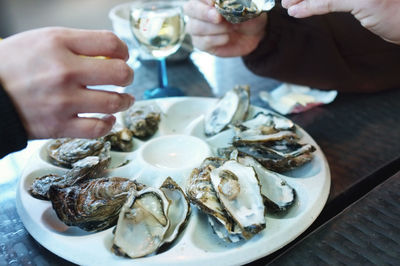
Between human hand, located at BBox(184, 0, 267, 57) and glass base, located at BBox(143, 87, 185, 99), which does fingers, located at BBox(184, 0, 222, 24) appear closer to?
human hand, located at BBox(184, 0, 267, 57)

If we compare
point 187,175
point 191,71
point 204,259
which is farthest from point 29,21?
point 204,259

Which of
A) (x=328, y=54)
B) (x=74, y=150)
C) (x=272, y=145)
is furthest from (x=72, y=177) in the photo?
(x=328, y=54)

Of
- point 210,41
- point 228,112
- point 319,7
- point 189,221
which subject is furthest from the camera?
point 210,41

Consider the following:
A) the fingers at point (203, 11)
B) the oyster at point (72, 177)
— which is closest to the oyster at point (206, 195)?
the oyster at point (72, 177)

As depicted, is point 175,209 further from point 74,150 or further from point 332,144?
point 332,144

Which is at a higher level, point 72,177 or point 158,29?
point 158,29

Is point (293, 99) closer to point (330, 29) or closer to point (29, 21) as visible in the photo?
point (330, 29)

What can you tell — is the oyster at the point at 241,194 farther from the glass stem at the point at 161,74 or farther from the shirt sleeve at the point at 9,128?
the glass stem at the point at 161,74
